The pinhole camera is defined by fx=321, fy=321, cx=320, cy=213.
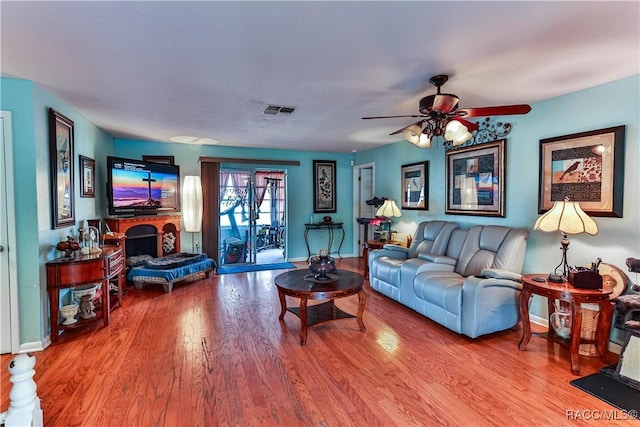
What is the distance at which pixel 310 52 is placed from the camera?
230 centimetres

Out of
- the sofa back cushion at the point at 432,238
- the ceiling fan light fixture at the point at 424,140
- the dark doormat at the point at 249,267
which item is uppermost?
the ceiling fan light fixture at the point at 424,140

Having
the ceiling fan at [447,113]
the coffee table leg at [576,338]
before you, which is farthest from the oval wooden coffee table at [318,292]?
the coffee table leg at [576,338]

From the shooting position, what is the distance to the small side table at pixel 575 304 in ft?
8.12

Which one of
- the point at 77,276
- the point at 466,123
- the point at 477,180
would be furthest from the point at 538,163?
the point at 77,276

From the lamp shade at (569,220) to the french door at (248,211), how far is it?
16.3ft

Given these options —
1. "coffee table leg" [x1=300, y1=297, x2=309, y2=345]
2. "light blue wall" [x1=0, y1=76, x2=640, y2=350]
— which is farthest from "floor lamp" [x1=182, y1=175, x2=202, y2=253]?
"coffee table leg" [x1=300, y1=297, x2=309, y2=345]

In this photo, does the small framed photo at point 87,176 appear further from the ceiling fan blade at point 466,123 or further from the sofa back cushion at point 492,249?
the sofa back cushion at point 492,249

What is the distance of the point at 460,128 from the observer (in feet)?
8.89

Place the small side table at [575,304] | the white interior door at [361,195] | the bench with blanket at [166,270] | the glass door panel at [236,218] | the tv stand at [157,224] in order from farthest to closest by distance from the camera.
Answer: the white interior door at [361,195], the glass door panel at [236,218], the tv stand at [157,224], the bench with blanket at [166,270], the small side table at [575,304]

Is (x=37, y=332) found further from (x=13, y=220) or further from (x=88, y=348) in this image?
A: (x=13, y=220)

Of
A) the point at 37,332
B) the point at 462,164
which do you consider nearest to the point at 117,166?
the point at 37,332

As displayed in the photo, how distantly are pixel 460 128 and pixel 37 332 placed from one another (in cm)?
415

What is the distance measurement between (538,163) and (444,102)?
1625mm

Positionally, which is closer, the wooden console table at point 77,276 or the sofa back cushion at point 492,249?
the wooden console table at point 77,276
